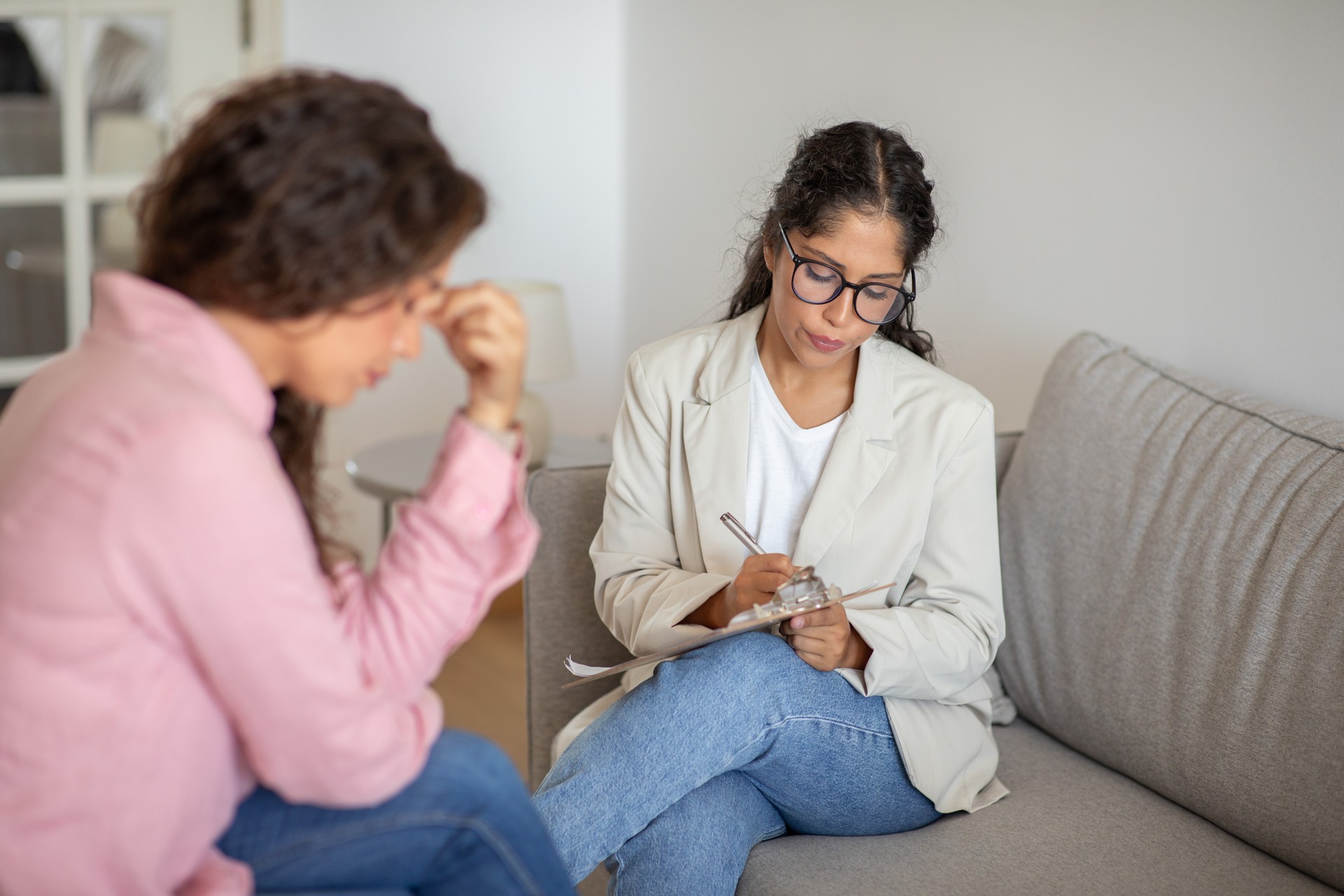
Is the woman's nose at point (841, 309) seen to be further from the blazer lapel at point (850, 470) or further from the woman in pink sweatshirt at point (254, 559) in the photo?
the woman in pink sweatshirt at point (254, 559)

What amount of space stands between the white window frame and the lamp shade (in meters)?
0.88

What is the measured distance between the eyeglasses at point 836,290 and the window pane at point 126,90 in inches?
80.0

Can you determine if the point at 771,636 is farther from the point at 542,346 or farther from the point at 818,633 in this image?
the point at 542,346

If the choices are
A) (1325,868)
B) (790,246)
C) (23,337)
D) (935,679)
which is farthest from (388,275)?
(23,337)

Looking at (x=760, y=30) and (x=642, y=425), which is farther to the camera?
(x=760, y=30)

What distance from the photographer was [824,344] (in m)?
1.46

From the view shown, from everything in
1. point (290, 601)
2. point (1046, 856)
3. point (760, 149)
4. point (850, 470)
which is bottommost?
point (1046, 856)

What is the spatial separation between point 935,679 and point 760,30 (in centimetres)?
178

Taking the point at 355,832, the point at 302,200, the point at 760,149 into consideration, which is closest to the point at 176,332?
the point at 302,200

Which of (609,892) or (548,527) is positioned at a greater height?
(548,527)

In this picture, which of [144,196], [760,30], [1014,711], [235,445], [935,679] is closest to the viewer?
[235,445]

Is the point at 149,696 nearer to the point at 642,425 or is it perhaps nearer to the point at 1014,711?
the point at 642,425

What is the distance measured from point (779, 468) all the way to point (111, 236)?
6.71 feet

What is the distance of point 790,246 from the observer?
148 centimetres
